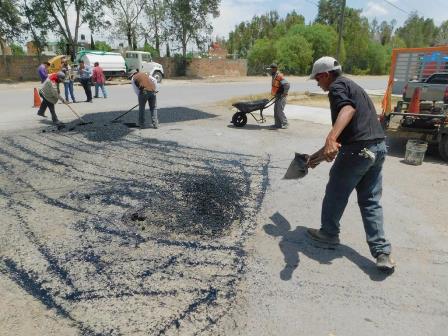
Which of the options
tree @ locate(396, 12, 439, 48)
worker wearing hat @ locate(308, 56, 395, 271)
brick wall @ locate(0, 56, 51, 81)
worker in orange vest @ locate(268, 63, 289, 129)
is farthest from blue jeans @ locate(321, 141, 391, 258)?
tree @ locate(396, 12, 439, 48)

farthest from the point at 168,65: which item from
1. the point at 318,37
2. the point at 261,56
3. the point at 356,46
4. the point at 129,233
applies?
the point at 129,233

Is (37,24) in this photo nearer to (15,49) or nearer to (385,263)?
(15,49)

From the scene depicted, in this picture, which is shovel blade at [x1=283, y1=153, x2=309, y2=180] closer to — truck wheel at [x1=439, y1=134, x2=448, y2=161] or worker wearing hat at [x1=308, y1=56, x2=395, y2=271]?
worker wearing hat at [x1=308, y1=56, x2=395, y2=271]

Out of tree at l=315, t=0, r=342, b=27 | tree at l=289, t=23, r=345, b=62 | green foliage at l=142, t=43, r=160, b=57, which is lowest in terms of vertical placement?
green foliage at l=142, t=43, r=160, b=57

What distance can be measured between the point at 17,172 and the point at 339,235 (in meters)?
5.01

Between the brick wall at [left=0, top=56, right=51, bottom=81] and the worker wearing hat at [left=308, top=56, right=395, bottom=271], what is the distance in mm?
28017

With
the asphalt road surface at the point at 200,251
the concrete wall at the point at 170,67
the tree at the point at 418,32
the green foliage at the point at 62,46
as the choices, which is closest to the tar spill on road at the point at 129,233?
the asphalt road surface at the point at 200,251

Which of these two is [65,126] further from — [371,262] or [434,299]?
Answer: [434,299]

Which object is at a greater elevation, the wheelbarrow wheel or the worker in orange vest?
the worker in orange vest

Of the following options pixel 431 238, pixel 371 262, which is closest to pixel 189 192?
pixel 371 262

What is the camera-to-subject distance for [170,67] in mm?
34906

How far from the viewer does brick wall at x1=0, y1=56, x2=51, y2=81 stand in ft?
85.5

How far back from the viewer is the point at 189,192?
5219 millimetres

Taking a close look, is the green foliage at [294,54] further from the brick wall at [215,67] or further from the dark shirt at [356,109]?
the dark shirt at [356,109]
